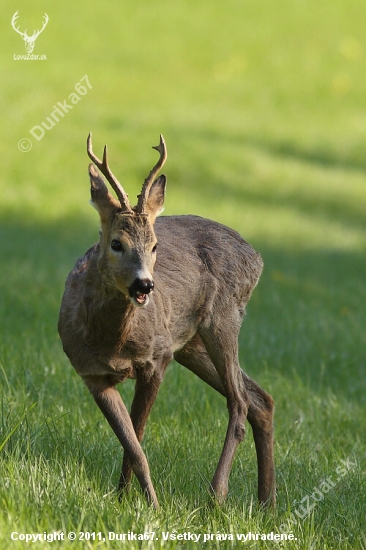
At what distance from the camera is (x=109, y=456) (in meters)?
5.45

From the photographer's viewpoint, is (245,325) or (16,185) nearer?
(245,325)

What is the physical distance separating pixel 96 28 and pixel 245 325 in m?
21.1

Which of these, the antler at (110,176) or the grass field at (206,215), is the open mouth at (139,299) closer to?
A: the antler at (110,176)

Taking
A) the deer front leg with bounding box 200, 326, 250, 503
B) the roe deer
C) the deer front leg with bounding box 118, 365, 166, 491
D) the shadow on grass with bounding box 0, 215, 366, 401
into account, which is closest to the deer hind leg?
the roe deer

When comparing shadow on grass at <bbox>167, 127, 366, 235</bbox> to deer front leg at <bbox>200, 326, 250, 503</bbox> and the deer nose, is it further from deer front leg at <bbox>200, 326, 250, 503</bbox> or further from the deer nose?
the deer nose

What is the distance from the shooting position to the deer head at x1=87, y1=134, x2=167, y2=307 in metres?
4.48

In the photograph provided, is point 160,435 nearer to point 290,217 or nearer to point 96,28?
point 290,217

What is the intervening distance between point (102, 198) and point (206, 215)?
1351cm

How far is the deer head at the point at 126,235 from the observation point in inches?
176

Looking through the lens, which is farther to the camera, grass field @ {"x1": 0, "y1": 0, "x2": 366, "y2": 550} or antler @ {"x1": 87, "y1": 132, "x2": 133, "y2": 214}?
grass field @ {"x1": 0, "y1": 0, "x2": 366, "y2": 550}

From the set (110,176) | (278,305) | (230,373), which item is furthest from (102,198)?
(278,305)

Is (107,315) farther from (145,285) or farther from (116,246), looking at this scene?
(145,285)

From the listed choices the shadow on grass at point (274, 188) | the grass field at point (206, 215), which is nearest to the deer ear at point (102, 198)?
the grass field at point (206, 215)

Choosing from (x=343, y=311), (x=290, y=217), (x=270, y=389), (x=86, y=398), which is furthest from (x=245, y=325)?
(x=290, y=217)
